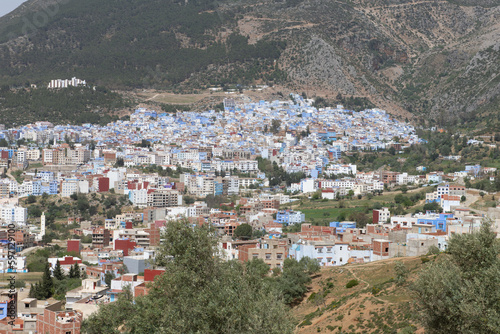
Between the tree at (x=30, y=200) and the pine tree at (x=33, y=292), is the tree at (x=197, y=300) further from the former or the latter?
the tree at (x=30, y=200)

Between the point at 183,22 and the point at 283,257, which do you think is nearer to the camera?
the point at 283,257

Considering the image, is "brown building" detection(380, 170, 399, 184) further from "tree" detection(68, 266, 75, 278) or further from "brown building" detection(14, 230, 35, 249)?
"tree" detection(68, 266, 75, 278)

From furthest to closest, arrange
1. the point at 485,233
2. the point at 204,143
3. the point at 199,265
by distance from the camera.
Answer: the point at 204,143 → the point at 199,265 → the point at 485,233

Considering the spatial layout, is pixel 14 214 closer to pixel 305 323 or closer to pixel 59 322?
pixel 59 322

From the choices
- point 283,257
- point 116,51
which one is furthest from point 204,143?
point 283,257

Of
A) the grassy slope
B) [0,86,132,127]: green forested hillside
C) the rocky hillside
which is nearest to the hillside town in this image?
the grassy slope

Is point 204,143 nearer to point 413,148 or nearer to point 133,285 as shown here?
point 413,148

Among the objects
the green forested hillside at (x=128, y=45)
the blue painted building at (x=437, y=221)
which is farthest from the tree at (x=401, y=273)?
the green forested hillside at (x=128, y=45)
